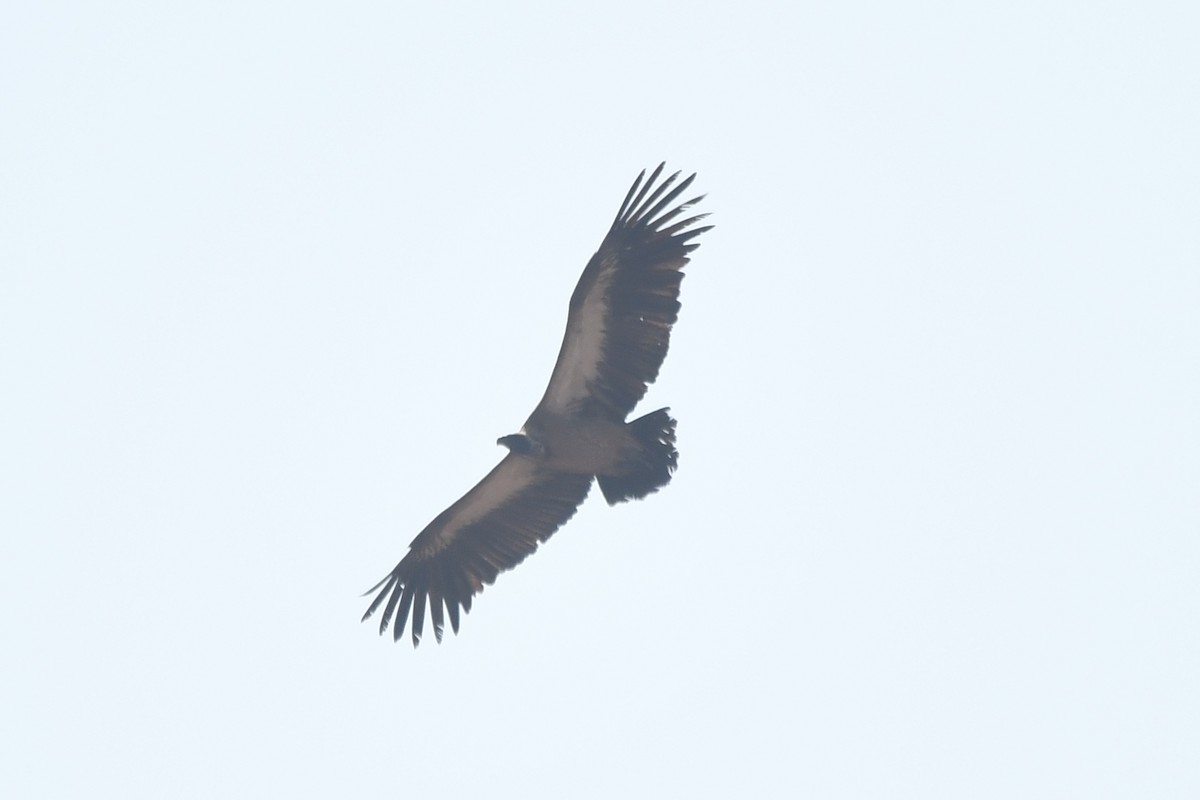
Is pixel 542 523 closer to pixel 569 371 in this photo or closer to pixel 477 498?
pixel 477 498

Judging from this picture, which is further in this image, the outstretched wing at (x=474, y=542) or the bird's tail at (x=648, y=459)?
the outstretched wing at (x=474, y=542)

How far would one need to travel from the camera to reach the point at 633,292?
805 inches

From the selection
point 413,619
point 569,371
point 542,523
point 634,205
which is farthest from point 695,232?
point 413,619

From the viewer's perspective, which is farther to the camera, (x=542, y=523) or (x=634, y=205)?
(x=542, y=523)

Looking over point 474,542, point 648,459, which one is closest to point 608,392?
point 648,459

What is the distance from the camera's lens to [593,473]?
21453 mm

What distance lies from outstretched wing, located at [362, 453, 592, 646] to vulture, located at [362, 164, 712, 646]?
0.08 feet

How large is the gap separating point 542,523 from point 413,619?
206 cm

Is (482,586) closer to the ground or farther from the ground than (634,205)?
closer to the ground

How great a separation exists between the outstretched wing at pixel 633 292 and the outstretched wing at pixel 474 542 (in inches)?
79.9

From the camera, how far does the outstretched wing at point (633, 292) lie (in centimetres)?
2042

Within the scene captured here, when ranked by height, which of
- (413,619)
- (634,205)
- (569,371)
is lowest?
(413,619)

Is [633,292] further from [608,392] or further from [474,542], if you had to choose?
[474,542]

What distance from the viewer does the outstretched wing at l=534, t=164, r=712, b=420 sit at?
20.4 meters
